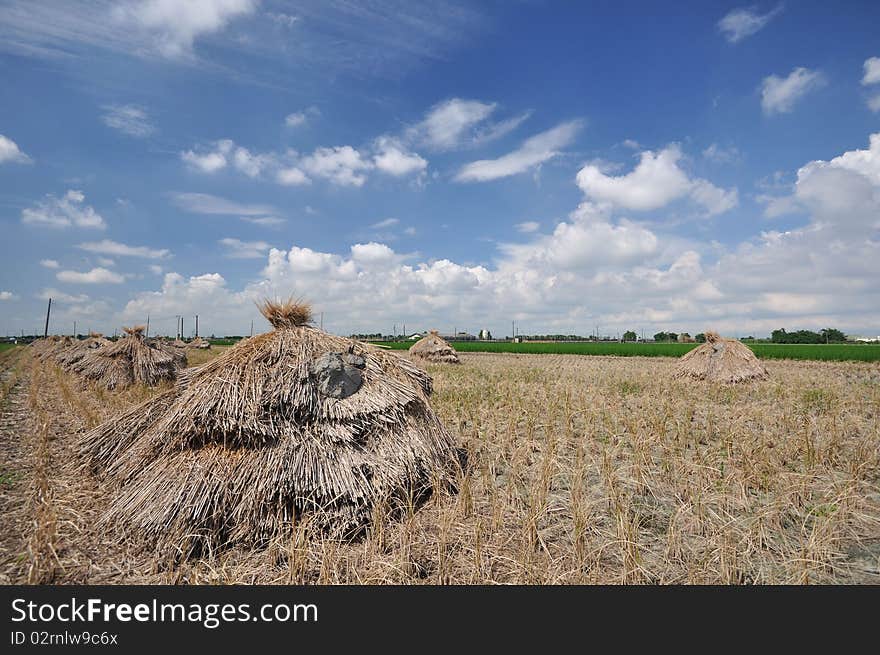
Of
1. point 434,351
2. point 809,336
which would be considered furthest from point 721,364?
point 809,336

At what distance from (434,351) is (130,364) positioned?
2024 centimetres

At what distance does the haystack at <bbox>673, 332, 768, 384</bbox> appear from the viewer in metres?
17.6

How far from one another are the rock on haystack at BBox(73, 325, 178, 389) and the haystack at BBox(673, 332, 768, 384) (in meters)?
22.3

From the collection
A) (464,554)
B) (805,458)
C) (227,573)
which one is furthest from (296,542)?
(805,458)

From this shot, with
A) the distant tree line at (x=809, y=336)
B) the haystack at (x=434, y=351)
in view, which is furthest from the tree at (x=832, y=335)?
the haystack at (x=434, y=351)

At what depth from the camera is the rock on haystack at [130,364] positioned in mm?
18734

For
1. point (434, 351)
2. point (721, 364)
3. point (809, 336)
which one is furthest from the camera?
point (809, 336)

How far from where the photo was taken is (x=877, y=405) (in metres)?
11.8

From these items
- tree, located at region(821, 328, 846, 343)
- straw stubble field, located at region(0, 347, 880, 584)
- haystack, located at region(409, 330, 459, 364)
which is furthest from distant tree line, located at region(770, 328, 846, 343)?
straw stubble field, located at region(0, 347, 880, 584)

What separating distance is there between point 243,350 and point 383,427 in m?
2.20

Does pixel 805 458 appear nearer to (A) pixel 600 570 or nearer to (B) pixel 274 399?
(A) pixel 600 570

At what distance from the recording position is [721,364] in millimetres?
18141

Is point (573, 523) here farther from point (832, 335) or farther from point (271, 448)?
point (832, 335)

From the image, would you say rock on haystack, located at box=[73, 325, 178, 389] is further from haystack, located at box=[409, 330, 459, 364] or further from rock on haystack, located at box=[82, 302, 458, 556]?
haystack, located at box=[409, 330, 459, 364]
